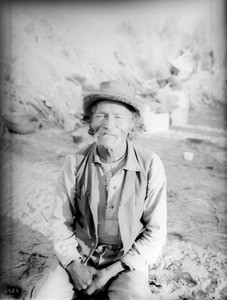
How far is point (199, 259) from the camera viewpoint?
1.95 meters

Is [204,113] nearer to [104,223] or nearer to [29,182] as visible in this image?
[29,182]

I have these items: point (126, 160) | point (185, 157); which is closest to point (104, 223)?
point (126, 160)

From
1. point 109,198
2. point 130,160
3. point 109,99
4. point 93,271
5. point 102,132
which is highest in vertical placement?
point 109,99

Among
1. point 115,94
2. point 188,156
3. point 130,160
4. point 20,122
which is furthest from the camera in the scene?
point 20,122

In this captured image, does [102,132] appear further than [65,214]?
No

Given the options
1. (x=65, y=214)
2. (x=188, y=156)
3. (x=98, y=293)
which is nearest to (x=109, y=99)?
(x=65, y=214)

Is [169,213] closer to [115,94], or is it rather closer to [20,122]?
[115,94]

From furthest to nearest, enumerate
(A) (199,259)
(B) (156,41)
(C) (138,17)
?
(B) (156,41) → (C) (138,17) → (A) (199,259)

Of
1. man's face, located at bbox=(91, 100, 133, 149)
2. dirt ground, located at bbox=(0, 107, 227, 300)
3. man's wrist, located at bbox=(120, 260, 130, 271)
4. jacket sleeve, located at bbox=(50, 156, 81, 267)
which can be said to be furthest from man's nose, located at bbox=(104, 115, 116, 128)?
dirt ground, located at bbox=(0, 107, 227, 300)

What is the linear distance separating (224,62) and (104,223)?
3414mm

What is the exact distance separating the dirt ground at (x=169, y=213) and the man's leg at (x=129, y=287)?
15.4 inches

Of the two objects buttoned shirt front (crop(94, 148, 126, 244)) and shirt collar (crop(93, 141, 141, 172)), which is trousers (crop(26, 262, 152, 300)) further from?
shirt collar (crop(93, 141, 141, 172))

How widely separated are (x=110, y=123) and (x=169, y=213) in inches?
65.8

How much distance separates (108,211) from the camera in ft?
4.11
